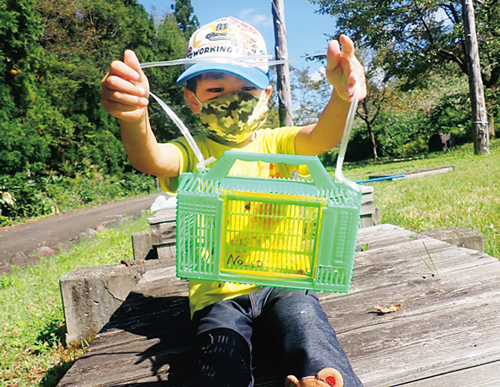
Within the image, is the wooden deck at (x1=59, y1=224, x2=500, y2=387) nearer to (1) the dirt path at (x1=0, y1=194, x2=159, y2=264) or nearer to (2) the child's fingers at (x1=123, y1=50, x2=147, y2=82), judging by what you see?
(2) the child's fingers at (x1=123, y1=50, x2=147, y2=82)

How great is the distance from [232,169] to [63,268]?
13.9ft

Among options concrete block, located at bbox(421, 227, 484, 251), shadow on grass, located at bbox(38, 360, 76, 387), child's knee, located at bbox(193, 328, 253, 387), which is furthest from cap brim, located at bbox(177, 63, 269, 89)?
shadow on grass, located at bbox(38, 360, 76, 387)

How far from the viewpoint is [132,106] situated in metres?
1.38

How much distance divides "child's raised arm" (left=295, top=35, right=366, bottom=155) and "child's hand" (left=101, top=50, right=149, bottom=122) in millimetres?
694

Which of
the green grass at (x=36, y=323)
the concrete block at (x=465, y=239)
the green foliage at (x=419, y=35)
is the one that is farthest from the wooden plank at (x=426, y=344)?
the green foliage at (x=419, y=35)

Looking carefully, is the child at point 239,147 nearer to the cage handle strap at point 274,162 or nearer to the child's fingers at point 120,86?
Result: the child's fingers at point 120,86

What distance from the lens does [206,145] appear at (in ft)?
6.54

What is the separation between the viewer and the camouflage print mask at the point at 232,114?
181 centimetres

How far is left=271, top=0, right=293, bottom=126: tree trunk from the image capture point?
4602 millimetres

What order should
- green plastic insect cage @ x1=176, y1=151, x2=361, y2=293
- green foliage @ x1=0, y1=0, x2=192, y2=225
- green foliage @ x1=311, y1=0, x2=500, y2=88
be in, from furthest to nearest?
green foliage @ x1=311, y1=0, x2=500, y2=88 < green foliage @ x1=0, y1=0, x2=192, y2=225 < green plastic insect cage @ x1=176, y1=151, x2=361, y2=293

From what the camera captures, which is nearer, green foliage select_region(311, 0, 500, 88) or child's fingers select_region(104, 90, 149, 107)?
child's fingers select_region(104, 90, 149, 107)

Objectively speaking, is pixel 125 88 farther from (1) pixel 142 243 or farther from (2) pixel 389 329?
(1) pixel 142 243

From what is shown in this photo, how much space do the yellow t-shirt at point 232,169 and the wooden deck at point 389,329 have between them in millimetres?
234

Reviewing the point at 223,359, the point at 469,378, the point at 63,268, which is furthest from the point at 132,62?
the point at 63,268
